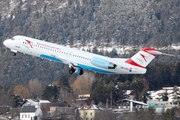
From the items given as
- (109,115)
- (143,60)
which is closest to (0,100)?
(109,115)

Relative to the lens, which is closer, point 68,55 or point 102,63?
point 102,63

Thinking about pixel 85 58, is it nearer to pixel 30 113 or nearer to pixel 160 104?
pixel 30 113

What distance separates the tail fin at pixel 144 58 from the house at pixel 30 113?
56.6 metres

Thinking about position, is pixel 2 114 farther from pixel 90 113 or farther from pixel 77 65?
pixel 77 65

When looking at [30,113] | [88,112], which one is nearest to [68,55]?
[88,112]

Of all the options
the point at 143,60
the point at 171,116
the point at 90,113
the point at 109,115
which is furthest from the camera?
the point at 90,113

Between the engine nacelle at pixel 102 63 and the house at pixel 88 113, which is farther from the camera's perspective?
the house at pixel 88 113

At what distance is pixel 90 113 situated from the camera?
16762 centimetres

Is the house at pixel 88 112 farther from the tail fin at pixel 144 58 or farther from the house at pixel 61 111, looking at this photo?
the tail fin at pixel 144 58

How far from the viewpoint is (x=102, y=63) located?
113062 millimetres

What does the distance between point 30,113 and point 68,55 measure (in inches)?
2077

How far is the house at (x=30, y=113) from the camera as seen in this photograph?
166625 mm

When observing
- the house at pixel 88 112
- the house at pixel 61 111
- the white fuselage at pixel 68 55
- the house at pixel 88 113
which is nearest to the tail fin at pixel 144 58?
the white fuselage at pixel 68 55

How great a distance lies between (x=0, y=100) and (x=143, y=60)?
283 ft
